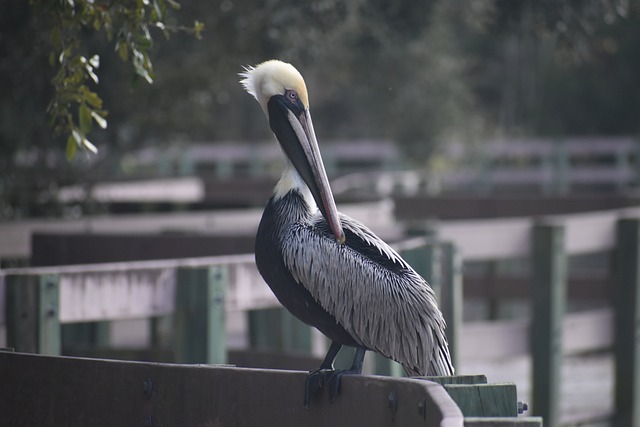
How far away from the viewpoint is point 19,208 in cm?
1156

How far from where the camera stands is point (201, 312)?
5555 mm

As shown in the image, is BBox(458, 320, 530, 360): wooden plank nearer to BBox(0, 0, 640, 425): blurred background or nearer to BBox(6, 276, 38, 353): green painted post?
BBox(0, 0, 640, 425): blurred background

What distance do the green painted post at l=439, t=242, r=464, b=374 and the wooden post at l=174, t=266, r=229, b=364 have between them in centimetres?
185

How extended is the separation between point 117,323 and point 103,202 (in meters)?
2.28

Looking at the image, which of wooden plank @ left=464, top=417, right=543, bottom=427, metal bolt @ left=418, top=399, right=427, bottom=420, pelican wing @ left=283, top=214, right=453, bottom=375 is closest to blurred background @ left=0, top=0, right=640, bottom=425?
pelican wing @ left=283, top=214, right=453, bottom=375

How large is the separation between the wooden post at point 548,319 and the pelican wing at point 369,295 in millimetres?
3893

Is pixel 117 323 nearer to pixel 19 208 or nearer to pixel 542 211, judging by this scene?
pixel 19 208

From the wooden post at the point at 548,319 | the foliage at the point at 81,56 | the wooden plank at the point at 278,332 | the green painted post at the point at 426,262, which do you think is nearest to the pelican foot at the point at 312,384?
the foliage at the point at 81,56

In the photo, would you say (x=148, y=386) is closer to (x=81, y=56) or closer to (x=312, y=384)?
(x=312, y=384)

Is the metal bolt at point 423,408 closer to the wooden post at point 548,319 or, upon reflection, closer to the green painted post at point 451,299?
the green painted post at point 451,299

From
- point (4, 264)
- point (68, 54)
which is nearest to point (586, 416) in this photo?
point (4, 264)

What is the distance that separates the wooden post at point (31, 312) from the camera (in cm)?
495

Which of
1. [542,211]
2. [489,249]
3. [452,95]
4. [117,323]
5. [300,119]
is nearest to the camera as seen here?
[300,119]

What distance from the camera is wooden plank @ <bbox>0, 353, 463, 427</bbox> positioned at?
3.59 meters
